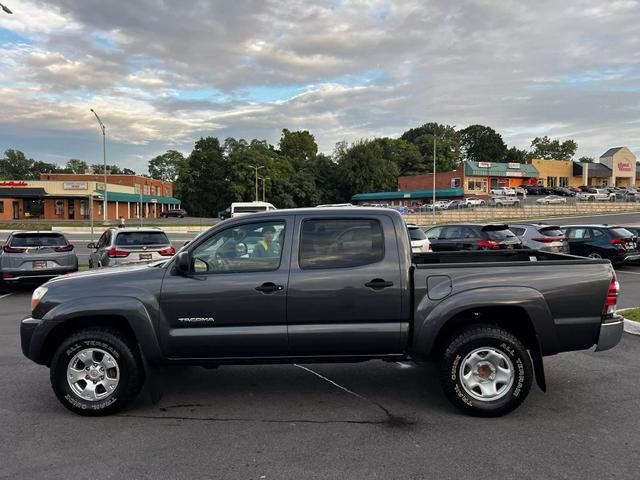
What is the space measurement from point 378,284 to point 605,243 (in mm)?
13849

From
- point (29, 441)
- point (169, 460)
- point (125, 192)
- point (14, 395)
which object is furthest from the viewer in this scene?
point (125, 192)

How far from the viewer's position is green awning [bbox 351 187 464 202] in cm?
7631

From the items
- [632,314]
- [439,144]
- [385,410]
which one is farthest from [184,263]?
[439,144]

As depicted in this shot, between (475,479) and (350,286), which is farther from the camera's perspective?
(350,286)

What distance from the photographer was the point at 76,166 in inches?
5930

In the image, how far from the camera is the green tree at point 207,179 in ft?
313

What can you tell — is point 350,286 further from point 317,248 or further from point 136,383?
point 136,383

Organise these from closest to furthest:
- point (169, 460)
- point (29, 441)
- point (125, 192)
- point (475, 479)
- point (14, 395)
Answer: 1. point (475, 479)
2. point (169, 460)
3. point (29, 441)
4. point (14, 395)
5. point (125, 192)

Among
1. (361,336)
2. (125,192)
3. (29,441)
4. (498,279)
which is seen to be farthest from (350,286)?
(125,192)

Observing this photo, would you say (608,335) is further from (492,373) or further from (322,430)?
(322,430)

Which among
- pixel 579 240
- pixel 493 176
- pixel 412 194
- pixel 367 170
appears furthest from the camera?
pixel 367 170

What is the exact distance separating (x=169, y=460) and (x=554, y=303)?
339cm

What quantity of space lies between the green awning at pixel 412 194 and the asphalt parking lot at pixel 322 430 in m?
73.4

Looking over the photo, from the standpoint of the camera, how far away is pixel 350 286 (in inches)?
167
